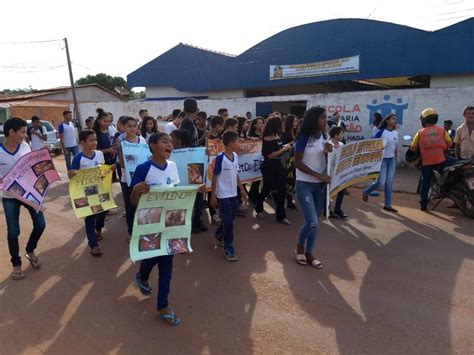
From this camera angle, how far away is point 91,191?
4859mm

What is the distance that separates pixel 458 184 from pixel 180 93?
2484 cm

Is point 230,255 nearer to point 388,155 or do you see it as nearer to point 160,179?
point 160,179

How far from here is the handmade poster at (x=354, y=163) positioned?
15.9ft

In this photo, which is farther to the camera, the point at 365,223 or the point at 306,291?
the point at 365,223

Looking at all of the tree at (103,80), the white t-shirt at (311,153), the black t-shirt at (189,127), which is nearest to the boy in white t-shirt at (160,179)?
the white t-shirt at (311,153)

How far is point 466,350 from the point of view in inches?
114

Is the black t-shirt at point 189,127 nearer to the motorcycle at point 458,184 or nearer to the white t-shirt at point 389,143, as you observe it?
the white t-shirt at point 389,143

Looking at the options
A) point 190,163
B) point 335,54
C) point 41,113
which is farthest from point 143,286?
point 41,113

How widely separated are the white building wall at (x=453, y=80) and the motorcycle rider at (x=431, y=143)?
13.2 m

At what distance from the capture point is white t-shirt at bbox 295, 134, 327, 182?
4.18m

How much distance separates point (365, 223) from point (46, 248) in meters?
4.70

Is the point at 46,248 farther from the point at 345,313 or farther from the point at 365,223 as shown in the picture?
the point at 365,223

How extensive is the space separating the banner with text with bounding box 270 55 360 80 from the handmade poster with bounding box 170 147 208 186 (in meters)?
16.7

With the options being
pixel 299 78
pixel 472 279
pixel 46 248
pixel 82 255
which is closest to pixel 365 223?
pixel 472 279
